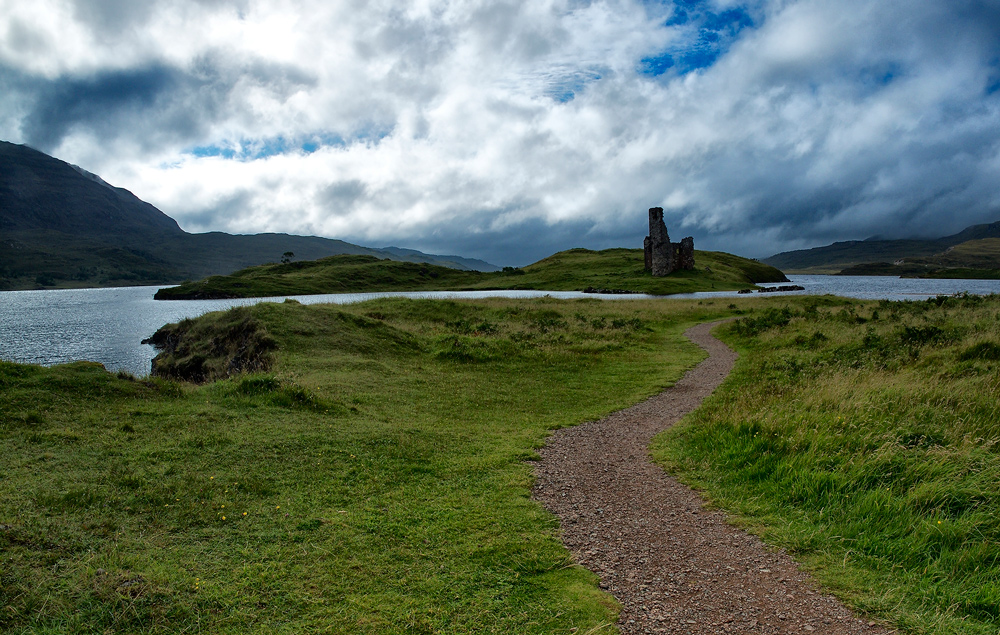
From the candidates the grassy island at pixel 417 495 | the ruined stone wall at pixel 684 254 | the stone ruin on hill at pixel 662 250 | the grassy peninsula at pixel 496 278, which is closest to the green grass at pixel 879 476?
the grassy island at pixel 417 495

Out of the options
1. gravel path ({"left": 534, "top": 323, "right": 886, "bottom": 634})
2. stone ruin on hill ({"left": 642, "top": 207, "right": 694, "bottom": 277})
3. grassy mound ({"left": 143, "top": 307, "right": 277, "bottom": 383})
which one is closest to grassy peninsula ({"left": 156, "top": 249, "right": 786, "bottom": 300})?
stone ruin on hill ({"left": 642, "top": 207, "right": 694, "bottom": 277})

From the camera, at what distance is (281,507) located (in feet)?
29.2

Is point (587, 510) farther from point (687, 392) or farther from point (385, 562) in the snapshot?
point (687, 392)

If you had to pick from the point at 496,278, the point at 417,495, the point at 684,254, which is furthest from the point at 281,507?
the point at 496,278

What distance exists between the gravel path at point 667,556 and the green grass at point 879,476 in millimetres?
482

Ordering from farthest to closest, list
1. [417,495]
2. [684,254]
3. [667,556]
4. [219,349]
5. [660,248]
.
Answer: [684,254] < [660,248] < [219,349] < [417,495] < [667,556]

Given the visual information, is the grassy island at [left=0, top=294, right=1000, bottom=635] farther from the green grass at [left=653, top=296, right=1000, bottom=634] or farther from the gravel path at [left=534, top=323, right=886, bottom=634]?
the gravel path at [left=534, top=323, right=886, bottom=634]

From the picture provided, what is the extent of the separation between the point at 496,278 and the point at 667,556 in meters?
159

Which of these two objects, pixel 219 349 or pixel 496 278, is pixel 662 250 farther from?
pixel 219 349

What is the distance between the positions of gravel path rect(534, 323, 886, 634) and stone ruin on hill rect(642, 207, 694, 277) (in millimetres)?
114497

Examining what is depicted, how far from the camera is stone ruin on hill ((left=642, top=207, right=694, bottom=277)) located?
11938 centimetres

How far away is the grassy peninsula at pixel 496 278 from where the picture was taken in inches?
4701

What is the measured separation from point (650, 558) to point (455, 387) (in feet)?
45.8

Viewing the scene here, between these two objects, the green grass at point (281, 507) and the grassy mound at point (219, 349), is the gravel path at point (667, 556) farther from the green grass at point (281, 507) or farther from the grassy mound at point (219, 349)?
the grassy mound at point (219, 349)
